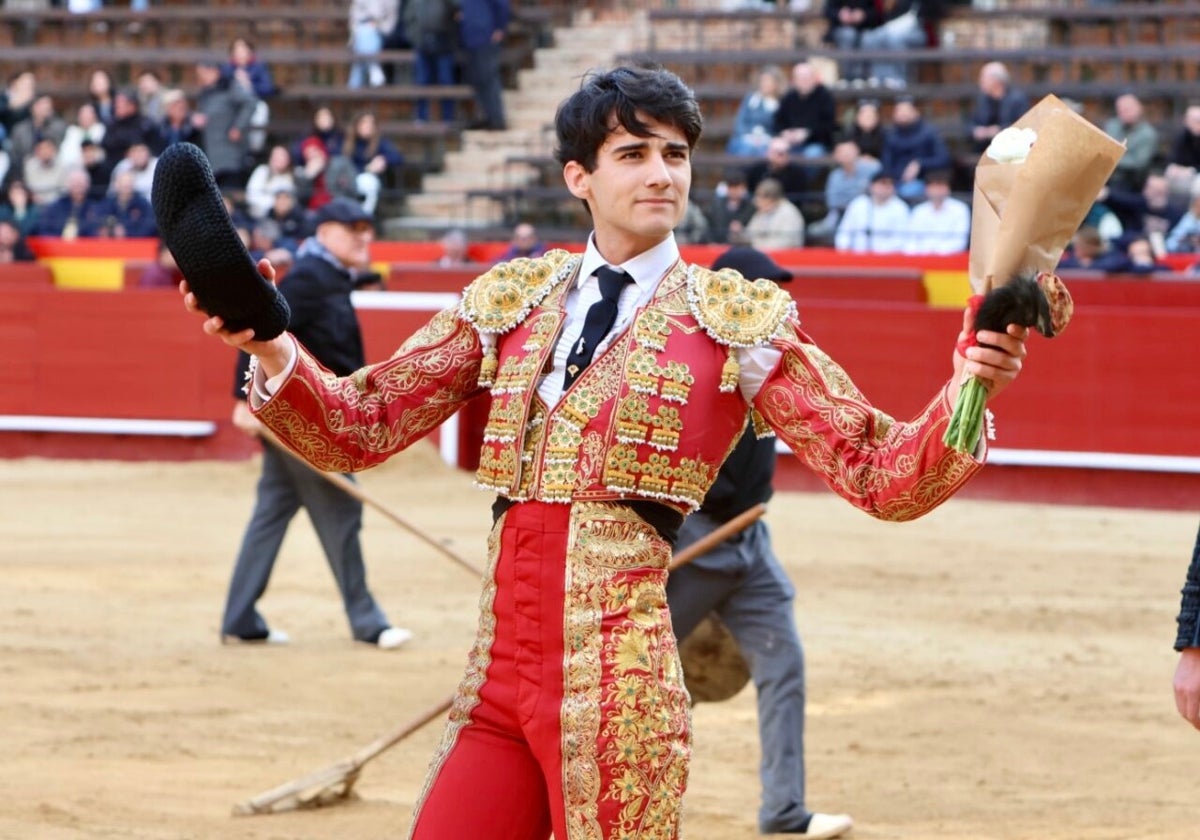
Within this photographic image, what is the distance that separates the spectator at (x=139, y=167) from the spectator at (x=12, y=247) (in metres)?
1.00

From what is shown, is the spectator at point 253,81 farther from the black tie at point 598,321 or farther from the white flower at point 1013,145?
the white flower at point 1013,145

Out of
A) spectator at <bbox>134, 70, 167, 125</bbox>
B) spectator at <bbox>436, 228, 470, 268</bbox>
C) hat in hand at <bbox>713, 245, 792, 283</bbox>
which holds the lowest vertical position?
spectator at <bbox>436, 228, 470, 268</bbox>

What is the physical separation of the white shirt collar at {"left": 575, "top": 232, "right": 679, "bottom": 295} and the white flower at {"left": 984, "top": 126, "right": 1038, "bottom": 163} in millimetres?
548

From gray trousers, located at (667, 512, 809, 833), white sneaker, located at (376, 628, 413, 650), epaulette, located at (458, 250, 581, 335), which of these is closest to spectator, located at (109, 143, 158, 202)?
white sneaker, located at (376, 628, 413, 650)

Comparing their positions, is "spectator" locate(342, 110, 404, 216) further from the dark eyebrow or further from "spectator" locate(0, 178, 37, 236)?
the dark eyebrow

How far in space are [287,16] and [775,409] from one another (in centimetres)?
1569

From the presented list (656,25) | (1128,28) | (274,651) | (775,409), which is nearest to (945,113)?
(1128,28)

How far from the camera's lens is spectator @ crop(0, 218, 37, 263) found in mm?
14719

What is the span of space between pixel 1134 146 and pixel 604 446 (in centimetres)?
1037

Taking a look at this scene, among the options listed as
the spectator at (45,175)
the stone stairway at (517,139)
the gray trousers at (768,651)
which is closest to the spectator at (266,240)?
the stone stairway at (517,139)

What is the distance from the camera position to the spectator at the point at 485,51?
51.8 ft

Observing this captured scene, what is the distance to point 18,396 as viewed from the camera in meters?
13.0

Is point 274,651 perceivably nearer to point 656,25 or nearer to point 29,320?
point 29,320

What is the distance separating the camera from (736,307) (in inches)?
115
